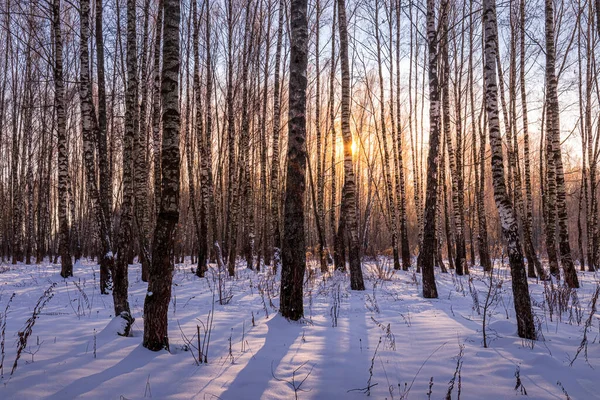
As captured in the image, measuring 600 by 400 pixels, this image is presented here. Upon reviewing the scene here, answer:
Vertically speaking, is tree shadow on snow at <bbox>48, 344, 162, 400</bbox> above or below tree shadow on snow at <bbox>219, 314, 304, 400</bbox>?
above

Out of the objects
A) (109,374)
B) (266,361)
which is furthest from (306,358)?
(109,374)

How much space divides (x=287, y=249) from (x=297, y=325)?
41.5 inches

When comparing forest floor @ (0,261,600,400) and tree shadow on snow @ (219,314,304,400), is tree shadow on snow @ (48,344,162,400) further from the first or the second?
tree shadow on snow @ (219,314,304,400)

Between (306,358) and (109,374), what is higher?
(109,374)

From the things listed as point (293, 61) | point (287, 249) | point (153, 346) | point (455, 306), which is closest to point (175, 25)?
point (293, 61)

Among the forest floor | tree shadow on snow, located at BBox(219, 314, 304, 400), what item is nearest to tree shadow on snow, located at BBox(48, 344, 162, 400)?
the forest floor

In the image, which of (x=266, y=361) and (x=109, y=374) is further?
(x=266, y=361)

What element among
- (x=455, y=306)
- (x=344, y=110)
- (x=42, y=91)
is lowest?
(x=455, y=306)

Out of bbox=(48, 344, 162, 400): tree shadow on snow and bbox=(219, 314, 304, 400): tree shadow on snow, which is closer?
bbox=(48, 344, 162, 400): tree shadow on snow

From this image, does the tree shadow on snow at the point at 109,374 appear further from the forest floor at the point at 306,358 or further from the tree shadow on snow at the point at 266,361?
the tree shadow on snow at the point at 266,361

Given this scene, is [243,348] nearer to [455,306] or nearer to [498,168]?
[498,168]

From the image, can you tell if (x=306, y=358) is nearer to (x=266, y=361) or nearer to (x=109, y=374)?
(x=266, y=361)

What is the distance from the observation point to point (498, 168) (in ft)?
14.6

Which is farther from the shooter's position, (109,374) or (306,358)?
(306,358)
